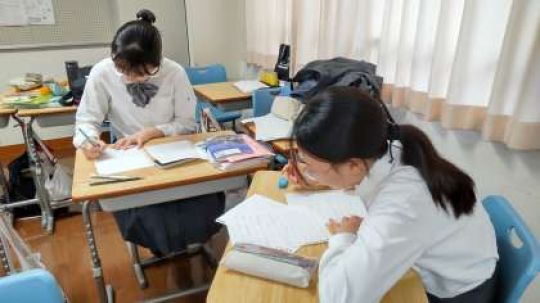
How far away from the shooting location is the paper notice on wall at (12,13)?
3.44 metres

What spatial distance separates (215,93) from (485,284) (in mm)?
2344

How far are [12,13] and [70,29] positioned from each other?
47 cm

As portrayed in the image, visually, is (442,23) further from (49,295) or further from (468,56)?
(49,295)

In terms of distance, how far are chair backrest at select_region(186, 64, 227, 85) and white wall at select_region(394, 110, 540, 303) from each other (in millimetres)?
2235

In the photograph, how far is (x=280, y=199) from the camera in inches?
48.4

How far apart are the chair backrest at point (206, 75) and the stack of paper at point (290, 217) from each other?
240 cm

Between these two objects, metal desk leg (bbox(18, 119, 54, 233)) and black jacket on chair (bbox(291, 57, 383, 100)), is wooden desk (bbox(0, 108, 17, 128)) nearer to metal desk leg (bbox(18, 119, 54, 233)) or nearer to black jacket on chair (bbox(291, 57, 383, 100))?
metal desk leg (bbox(18, 119, 54, 233))

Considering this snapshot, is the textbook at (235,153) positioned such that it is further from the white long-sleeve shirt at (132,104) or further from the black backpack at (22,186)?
the black backpack at (22,186)

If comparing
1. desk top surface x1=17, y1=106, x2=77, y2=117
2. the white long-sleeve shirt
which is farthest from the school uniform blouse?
desk top surface x1=17, y1=106, x2=77, y2=117

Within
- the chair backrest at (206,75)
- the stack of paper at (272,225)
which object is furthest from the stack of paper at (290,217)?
the chair backrest at (206,75)

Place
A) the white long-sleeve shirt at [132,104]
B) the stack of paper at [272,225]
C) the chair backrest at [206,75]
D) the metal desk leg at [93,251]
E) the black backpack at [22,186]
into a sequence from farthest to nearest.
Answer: the chair backrest at [206,75]
the black backpack at [22,186]
the white long-sleeve shirt at [132,104]
the metal desk leg at [93,251]
the stack of paper at [272,225]

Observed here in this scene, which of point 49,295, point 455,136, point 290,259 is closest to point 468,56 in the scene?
point 455,136

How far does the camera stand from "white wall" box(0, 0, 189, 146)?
364cm

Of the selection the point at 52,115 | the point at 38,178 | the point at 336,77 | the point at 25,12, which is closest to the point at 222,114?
the point at 52,115
